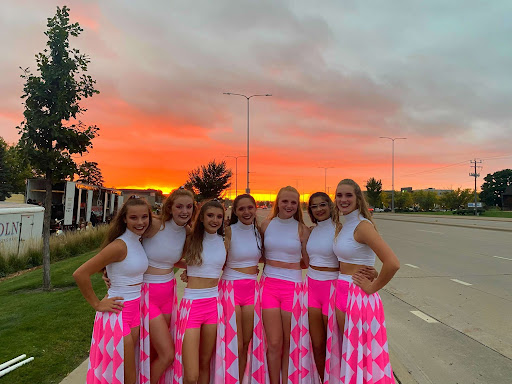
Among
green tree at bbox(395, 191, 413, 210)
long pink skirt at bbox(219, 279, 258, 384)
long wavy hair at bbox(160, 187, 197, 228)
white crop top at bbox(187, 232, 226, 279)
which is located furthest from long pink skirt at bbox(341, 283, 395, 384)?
green tree at bbox(395, 191, 413, 210)

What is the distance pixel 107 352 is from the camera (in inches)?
104

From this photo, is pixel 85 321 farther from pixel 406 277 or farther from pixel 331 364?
pixel 406 277

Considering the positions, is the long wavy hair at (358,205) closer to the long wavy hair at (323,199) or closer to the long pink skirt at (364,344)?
the long wavy hair at (323,199)

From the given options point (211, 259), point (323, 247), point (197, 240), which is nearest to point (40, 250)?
point (197, 240)

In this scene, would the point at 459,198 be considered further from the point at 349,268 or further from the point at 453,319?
the point at 349,268

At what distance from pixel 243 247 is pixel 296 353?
3.44 ft

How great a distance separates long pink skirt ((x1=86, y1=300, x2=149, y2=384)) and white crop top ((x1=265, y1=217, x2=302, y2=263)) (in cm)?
144

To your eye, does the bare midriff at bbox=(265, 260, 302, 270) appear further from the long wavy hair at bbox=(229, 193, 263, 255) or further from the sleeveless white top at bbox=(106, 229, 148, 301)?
the sleeveless white top at bbox=(106, 229, 148, 301)

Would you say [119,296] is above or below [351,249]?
below

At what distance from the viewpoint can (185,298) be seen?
3.01m

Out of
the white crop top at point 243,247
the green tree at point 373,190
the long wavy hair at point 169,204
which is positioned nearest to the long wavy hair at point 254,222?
the white crop top at point 243,247

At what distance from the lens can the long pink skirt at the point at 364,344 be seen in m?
2.75

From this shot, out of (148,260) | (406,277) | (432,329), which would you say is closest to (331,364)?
(148,260)

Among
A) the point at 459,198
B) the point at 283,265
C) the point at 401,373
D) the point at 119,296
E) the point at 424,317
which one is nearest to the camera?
the point at 119,296
